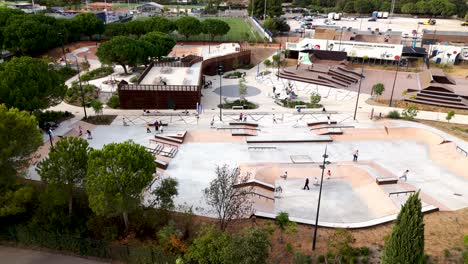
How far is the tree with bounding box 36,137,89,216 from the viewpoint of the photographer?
20094mm

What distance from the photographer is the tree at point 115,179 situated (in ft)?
59.9

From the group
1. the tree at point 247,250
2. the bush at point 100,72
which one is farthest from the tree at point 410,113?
the bush at point 100,72

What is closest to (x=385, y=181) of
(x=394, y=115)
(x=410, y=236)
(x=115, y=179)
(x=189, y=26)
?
(x=410, y=236)

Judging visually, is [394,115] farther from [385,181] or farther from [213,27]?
[213,27]

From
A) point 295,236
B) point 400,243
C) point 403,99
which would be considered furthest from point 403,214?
point 403,99

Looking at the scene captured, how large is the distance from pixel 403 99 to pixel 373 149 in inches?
684

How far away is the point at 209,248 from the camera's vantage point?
54.4 ft

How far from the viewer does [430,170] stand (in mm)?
29297

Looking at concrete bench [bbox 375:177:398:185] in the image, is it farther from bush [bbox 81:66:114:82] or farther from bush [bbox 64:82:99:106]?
bush [bbox 81:66:114:82]

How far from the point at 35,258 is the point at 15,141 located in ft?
22.7

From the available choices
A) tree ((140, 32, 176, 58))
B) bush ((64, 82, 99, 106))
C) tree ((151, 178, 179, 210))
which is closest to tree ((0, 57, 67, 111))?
bush ((64, 82, 99, 106))

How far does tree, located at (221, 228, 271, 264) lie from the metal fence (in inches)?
158

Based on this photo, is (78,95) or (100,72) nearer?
(78,95)

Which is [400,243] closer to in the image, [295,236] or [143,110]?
[295,236]
